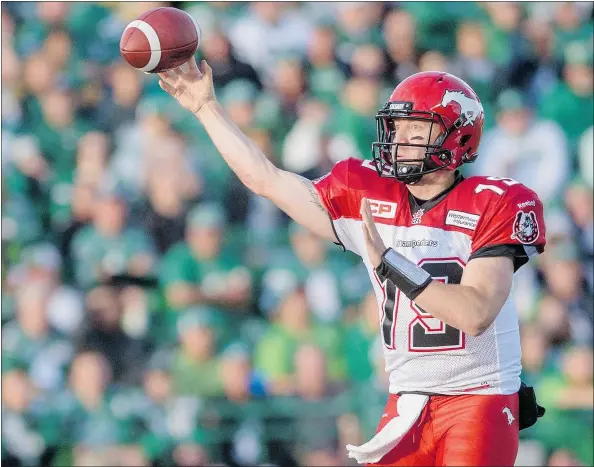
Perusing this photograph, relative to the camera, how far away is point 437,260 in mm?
3631

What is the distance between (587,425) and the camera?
21.7ft

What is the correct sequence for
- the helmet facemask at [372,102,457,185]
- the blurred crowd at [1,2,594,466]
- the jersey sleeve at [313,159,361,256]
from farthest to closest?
1. the blurred crowd at [1,2,594,466]
2. the jersey sleeve at [313,159,361,256]
3. the helmet facemask at [372,102,457,185]

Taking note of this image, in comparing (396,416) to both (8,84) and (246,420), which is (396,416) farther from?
(8,84)

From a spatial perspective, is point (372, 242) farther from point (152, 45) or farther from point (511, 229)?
point (152, 45)

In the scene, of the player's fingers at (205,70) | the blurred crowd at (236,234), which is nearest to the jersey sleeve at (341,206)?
the player's fingers at (205,70)

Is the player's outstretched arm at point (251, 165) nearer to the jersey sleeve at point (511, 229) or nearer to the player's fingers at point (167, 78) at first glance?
the player's fingers at point (167, 78)

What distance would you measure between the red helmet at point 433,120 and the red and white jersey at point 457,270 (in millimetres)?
141

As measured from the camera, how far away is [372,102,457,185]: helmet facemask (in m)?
3.73

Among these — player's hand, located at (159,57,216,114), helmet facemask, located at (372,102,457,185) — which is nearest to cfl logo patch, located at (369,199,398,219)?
helmet facemask, located at (372,102,457,185)

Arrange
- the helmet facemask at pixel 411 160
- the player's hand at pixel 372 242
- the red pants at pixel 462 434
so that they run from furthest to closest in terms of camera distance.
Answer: the helmet facemask at pixel 411 160
the red pants at pixel 462 434
the player's hand at pixel 372 242

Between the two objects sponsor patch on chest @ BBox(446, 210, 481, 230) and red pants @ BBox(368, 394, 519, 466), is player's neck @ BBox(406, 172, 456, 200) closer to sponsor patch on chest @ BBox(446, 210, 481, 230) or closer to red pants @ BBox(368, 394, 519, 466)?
sponsor patch on chest @ BBox(446, 210, 481, 230)

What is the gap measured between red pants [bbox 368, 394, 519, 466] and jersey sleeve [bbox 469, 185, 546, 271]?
0.52 metres

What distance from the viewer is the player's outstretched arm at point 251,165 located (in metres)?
4.00

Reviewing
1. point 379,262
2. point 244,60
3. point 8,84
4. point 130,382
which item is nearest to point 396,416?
point 379,262
